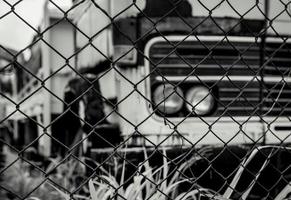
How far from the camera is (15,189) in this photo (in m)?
5.00

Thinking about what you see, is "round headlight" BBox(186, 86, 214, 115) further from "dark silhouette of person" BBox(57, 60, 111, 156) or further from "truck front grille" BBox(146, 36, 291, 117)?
"dark silhouette of person" BBox(57, 60, 111, 156)

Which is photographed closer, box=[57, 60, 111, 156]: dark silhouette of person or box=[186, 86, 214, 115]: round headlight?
box=[186, 86, 214, 115]: round headlight

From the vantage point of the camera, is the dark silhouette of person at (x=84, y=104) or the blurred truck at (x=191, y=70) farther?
the dark silhouette of person at (x=84, y=104)

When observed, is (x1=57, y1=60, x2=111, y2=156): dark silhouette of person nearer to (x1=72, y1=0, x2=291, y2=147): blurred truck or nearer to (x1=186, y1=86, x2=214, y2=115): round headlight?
(x1=72, y1=0, x2=291, y2=147): blurred truck

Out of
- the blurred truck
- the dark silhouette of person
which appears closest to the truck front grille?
the blurred truck

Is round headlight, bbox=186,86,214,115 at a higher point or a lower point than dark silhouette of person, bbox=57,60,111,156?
higher

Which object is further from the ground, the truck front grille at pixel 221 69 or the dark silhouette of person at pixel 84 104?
the truck front grille at pixel 221 69

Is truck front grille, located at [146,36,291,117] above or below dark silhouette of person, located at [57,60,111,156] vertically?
above

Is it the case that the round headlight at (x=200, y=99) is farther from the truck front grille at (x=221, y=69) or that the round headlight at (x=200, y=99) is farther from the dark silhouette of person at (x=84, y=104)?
the dark silhouette of person at (x=84, y=104)

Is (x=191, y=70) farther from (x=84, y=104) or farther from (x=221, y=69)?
(x=84, y=104)

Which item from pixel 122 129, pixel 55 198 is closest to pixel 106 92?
pixel 122 129

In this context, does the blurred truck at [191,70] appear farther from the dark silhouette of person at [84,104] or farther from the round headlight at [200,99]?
Result: the dark silhouette of person at [84,104]

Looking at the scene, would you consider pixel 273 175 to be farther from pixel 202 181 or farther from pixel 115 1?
pixel 115 1

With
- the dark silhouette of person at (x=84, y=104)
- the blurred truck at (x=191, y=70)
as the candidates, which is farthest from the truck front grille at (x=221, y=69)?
the dark silhouette of person at (x=84, y=104)
